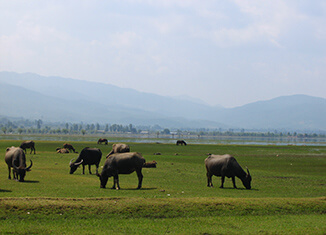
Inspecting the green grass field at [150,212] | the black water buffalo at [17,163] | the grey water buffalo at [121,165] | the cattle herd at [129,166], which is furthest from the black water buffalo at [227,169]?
the black water buffalo at [17,163]

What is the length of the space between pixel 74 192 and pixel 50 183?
4.42 meters

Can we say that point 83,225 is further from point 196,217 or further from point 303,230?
point 303,230

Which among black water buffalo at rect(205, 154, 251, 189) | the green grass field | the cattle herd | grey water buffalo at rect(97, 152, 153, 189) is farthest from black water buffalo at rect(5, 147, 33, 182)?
black water buffalo at rect(205, 154, 251, 189)

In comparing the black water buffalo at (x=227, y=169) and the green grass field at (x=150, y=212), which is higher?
the black water buffalo at (x=227, y=169)

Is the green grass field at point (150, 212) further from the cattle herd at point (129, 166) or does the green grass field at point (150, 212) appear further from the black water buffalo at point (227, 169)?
the black water buffalo at point (227, 169)

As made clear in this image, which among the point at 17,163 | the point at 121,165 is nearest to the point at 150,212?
the point at 121,165

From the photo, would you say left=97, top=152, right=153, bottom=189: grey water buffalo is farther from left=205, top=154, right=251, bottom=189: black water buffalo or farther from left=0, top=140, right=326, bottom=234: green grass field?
left=205, top=154, right=251, bottom=189: black water buffalo

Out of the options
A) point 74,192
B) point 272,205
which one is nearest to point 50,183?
point 74,192

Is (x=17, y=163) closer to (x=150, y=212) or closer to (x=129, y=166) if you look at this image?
(x=129, y=166)

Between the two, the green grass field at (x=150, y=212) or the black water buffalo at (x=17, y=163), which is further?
the black water buffalo at (x=17, y=163)

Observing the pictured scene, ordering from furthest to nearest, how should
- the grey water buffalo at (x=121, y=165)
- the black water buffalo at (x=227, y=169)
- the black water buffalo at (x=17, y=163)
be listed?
the black water buffalo at (x=227, y=169)
the black water buffalo at (x=17, y=163)
the grey water buffalo at (x=121, y=165)

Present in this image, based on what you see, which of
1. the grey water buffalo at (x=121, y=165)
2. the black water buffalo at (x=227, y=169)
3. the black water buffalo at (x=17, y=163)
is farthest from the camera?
the black water buffalo at (x=227, y=169)

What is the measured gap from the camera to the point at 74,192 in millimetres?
22750

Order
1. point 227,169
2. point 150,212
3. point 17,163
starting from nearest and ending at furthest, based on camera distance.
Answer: point 150,212, point 227,169, point 17,163
